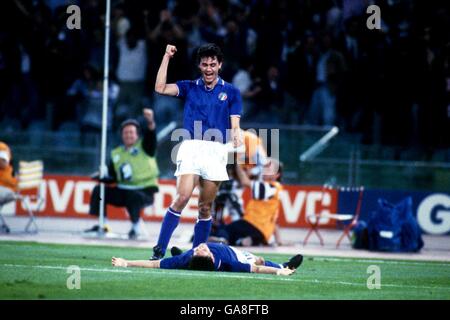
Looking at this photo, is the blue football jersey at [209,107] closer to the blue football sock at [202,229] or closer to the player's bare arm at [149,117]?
the blue football sock at [202,229]

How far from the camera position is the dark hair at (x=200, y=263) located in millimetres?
12211

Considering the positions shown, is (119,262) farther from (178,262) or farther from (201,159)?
(201,159)

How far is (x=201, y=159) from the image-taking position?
44.4ft

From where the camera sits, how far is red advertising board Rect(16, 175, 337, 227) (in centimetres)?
2239

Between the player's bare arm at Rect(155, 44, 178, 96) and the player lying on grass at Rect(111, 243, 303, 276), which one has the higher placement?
the player's bare arm at Rect(155, 44, 178, 96)

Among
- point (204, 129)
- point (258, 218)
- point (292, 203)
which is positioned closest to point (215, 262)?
point (204, 129)

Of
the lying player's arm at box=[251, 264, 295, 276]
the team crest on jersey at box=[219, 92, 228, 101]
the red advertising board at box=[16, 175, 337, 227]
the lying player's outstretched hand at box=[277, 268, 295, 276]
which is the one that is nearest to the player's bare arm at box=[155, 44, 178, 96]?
the team crest on jersey at box=[219, 92, 228, 101]

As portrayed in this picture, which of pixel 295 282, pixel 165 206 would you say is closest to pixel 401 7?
pixel 165 206

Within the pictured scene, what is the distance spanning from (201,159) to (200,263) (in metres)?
1.69

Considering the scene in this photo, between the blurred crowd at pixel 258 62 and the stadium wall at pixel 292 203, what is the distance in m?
1.11

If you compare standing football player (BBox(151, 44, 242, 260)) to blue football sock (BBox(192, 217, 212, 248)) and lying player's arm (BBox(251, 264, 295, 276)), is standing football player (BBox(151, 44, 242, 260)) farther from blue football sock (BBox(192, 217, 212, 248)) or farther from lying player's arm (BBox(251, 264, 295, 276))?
lying player's arm (BBox(251, 264, 295, 276))

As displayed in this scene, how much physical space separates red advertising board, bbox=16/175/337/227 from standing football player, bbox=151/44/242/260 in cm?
846

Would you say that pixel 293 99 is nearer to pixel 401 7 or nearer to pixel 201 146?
pixel 401 7

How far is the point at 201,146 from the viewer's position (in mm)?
13500
